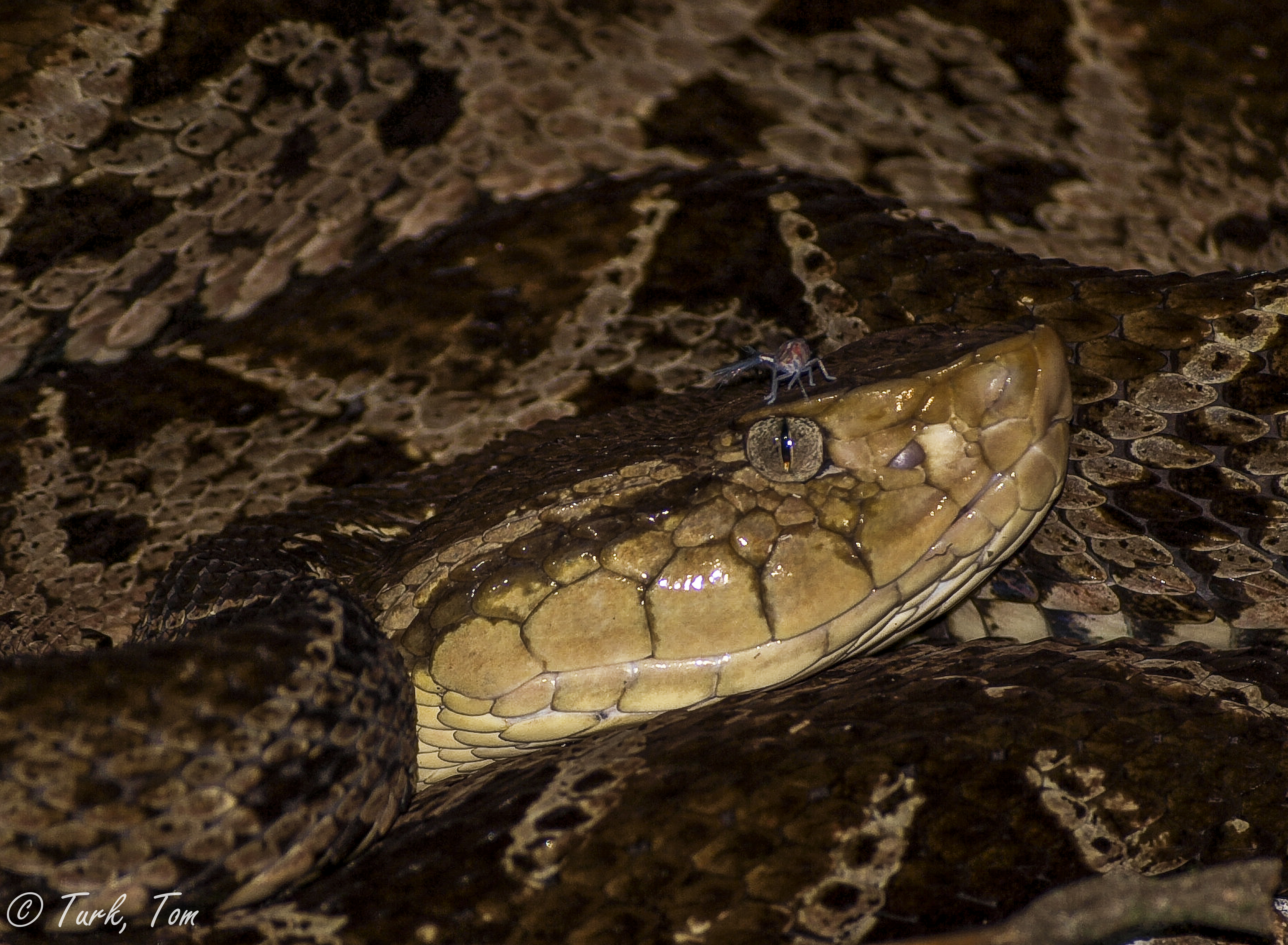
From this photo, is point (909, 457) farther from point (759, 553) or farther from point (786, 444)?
point (759, 553)

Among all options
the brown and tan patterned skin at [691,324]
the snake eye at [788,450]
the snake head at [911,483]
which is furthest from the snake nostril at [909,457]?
the brown and tan patterned skin at [691,324]

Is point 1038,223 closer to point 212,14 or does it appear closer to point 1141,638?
point 1141,638

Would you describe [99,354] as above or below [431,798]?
above

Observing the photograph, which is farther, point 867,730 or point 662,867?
point 867,730

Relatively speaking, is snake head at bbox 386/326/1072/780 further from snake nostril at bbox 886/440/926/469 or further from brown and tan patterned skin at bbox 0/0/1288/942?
brown and tan patterned skin at bbox 0/0/1288/942

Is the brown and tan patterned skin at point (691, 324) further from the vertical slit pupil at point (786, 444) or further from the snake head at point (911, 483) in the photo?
the vertical slit pupil at point (786, 444)

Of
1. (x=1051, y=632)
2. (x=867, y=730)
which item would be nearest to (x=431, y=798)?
(x=867, y=730)

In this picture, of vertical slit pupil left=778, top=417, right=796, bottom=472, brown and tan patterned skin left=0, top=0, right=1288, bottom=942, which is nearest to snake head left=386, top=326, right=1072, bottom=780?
vertical slit pupil left=778, top=417, right=796, bottom=472
